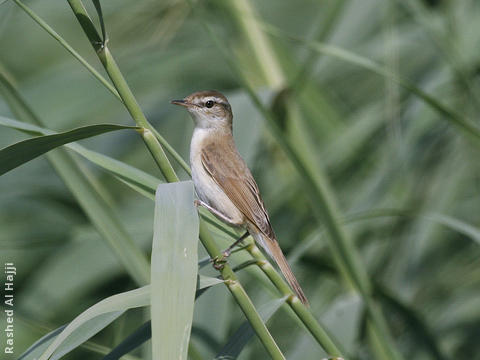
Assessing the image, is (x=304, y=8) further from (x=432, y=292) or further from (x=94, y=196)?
(x=94, y=196)

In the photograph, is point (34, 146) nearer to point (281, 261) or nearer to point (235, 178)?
point (281, 261)

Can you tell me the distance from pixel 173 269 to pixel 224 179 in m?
1.34

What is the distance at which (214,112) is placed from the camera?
10.1ft

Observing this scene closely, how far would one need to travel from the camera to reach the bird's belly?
2.58m

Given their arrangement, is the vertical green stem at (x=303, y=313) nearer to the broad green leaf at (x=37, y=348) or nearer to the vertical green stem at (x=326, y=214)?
the vertical green stem at (x=326, y=214)

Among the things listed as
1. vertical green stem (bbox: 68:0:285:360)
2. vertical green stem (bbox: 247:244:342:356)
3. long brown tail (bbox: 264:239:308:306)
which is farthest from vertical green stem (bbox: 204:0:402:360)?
vertical green stem (bbox: 68:0:285:360)

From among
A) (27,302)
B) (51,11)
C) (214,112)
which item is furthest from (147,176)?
(51,11)

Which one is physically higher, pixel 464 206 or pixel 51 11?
pixel 51 11

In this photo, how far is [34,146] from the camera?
1.49 meters

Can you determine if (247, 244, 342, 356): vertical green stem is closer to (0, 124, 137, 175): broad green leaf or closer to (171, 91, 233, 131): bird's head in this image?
(0, 124, 137, 175): broad green leaf

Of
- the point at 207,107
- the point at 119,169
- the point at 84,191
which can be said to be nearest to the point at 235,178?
the point at 207,107

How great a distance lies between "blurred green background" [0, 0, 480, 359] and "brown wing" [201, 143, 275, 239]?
10.0 inches

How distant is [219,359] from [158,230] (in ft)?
1.52

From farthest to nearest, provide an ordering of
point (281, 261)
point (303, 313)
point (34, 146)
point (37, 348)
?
point (281, 261) < point (303, 313) < point (37, 348) < point (34, 146)
